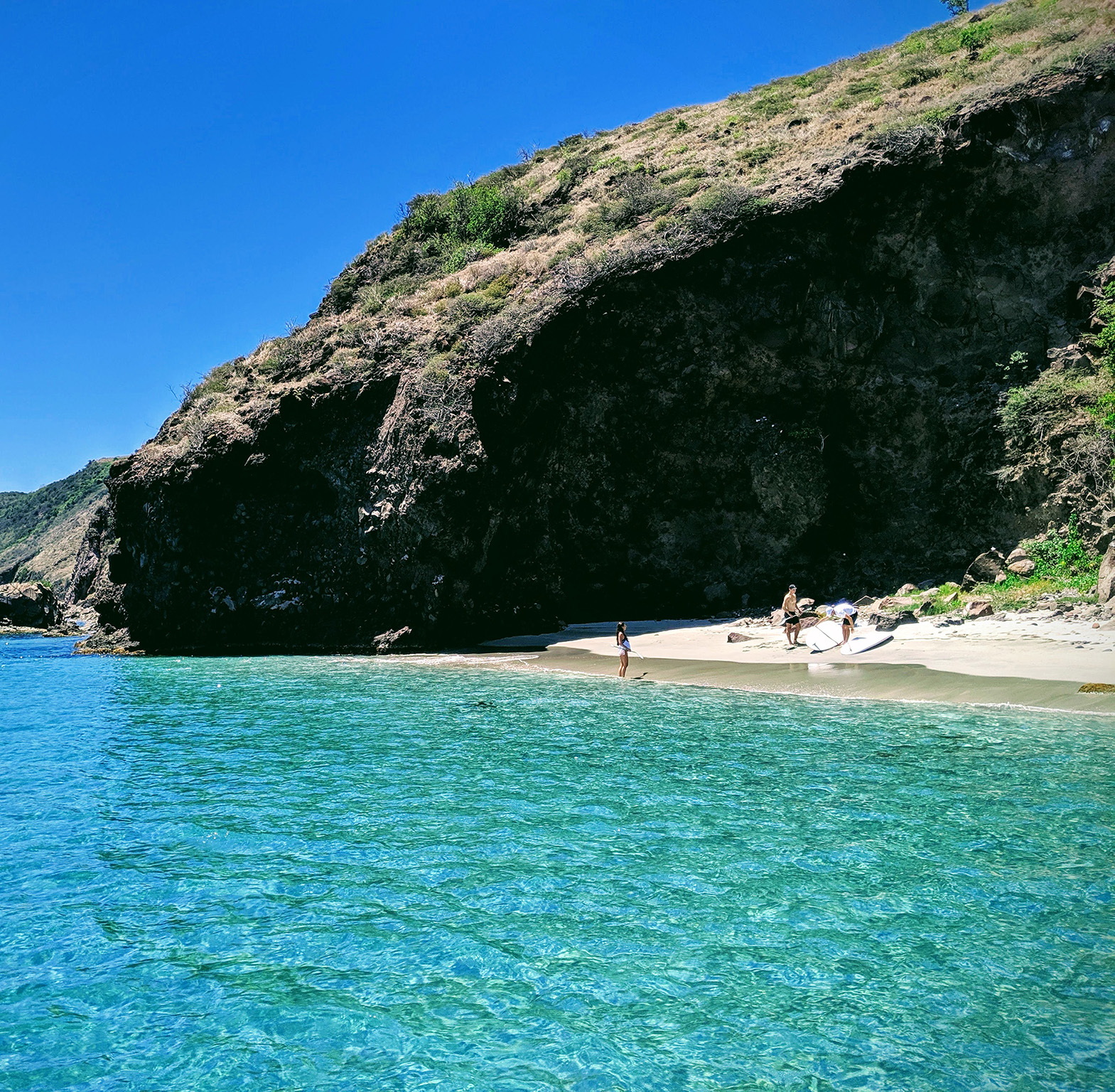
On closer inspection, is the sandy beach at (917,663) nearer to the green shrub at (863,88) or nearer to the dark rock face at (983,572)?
the dark rock face at (983,572)

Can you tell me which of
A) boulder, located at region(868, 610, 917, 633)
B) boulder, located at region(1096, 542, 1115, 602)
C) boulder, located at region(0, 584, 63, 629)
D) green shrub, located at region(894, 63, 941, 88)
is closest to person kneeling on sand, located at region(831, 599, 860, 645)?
boulder, located at region(868, 610, 917, 633)

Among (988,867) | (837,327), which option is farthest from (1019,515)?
(988,867)

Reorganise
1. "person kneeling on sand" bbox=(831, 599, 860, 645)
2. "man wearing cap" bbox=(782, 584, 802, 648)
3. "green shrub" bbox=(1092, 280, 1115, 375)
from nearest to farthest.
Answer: "person kneeling on sand" bbox=(831, 599, 860, 645), "man wearing cap" bbox=(782, 584, 802, 648), "green shrub" bbox=(1092, 280, 1115, 375)

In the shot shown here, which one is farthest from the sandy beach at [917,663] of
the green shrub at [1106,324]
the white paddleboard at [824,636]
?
the green shrub at [1106,324]

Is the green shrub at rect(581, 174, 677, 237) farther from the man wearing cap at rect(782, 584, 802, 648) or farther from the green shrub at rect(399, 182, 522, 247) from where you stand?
the man wearing cap at rect(782, 584, 802, 648)

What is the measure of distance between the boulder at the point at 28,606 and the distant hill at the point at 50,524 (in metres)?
Answer: 44.2

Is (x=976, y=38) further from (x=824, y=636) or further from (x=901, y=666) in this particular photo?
(x=901, y=666)

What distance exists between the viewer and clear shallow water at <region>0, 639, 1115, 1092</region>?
447 centimetres

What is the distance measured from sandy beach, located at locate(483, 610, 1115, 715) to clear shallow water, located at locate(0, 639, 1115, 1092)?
2546mm

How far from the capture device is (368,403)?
31.3m

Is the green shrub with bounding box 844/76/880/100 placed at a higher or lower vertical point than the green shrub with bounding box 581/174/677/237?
higher

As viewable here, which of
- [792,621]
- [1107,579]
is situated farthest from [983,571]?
[792,621]

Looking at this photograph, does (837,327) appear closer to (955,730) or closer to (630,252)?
(630,252)

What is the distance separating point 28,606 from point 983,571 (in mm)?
68826
